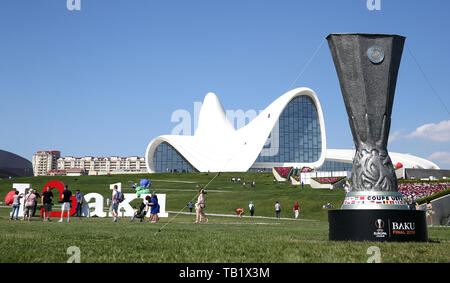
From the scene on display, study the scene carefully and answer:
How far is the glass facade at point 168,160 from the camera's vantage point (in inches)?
3784

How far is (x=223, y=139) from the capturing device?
315 ft

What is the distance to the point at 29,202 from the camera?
1884 cm

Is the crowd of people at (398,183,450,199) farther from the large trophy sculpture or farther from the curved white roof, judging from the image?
the curved white roof

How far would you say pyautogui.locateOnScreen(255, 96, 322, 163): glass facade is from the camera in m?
92.6

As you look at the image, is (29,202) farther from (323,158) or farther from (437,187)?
(323,158)

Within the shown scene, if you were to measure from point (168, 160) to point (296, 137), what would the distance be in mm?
28970

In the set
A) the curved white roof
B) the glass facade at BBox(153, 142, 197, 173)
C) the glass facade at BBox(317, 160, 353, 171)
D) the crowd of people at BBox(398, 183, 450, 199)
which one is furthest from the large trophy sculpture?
the glass facade at BBox(317, 160, 353, 171)

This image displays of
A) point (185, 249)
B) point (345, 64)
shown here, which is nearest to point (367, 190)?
point (345, 64)

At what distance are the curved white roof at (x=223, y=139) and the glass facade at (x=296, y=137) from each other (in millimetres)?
1497

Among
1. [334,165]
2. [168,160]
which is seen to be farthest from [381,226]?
[334,165]

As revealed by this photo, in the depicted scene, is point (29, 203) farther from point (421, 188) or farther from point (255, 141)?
point (255, 141)

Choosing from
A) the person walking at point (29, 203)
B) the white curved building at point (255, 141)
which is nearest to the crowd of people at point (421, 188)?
the person walking at point (29, 203)

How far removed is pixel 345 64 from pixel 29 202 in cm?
1475
